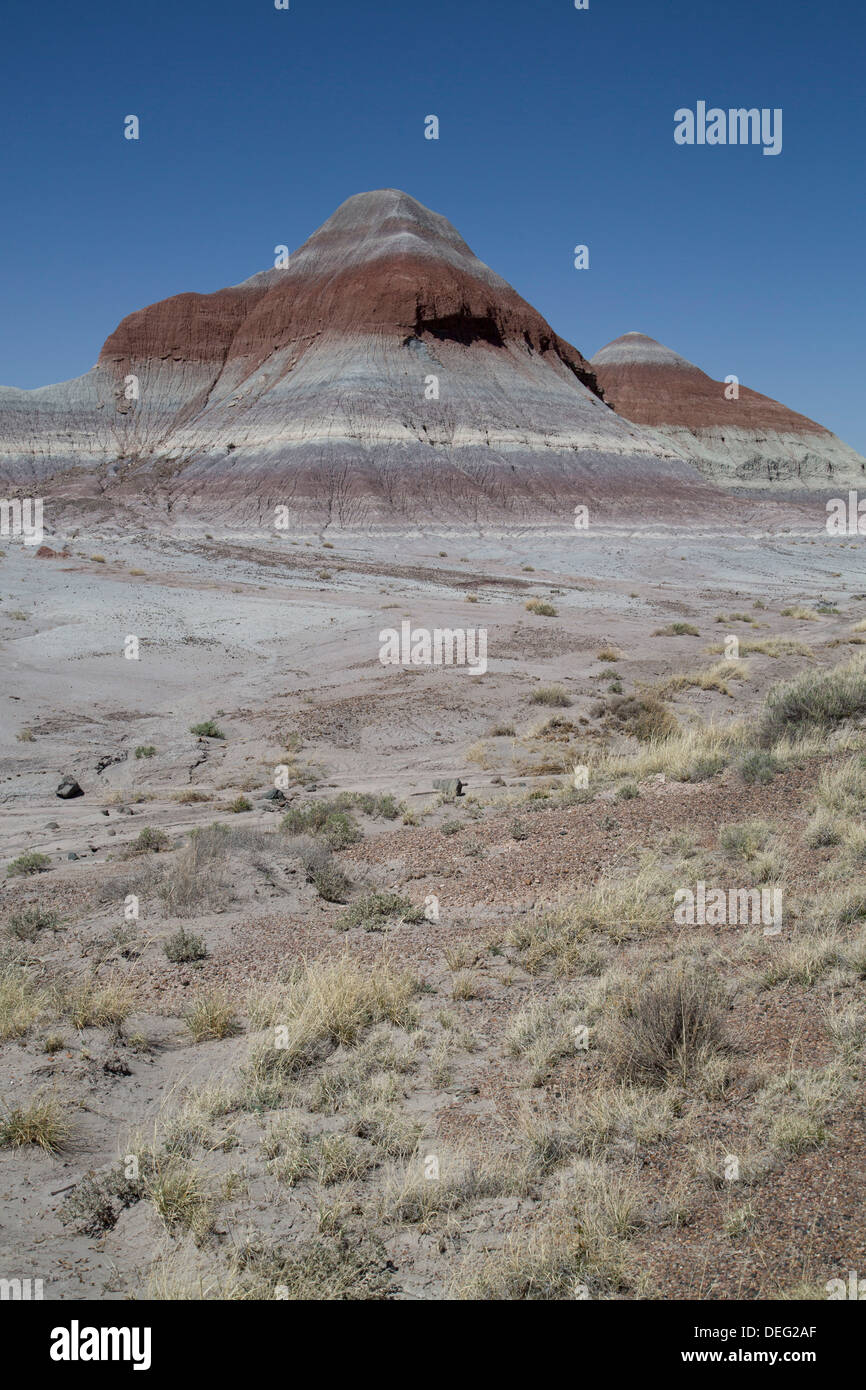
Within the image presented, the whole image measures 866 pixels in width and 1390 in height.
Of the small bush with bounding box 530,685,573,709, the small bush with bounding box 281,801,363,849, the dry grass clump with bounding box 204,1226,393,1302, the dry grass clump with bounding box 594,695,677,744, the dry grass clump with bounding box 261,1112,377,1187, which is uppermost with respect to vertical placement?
the small bush with bounding box 530,685,573,709

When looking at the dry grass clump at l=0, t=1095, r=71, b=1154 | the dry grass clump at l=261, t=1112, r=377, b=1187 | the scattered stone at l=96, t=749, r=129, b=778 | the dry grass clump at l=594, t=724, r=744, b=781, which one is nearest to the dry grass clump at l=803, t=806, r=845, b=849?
the dry grass clump at l=594, t=724, r=744, b=781

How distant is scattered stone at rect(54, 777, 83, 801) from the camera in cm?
1130

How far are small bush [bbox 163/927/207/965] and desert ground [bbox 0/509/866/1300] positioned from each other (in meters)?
0.02

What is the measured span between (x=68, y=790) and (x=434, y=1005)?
763cm

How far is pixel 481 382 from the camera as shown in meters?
69.2


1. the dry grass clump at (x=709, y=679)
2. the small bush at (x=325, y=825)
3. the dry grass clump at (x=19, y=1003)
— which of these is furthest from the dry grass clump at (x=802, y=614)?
the dry grass clump at (x=19, y=1003)

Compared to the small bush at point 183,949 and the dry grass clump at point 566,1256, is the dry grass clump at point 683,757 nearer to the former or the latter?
the small bush at point 183,949

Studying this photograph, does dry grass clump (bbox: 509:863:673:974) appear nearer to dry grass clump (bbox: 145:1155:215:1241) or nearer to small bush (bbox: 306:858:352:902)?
small bush (bbox: 306:858:352:902)

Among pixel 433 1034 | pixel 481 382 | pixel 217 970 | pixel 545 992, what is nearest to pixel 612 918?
pixel 545 992

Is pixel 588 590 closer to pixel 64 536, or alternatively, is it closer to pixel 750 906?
pixel 750 906

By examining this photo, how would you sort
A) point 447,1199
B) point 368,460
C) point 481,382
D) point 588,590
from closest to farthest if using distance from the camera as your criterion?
1. point 447,1199
2. point 588,590
3. point 368,460
4. point 481,382
